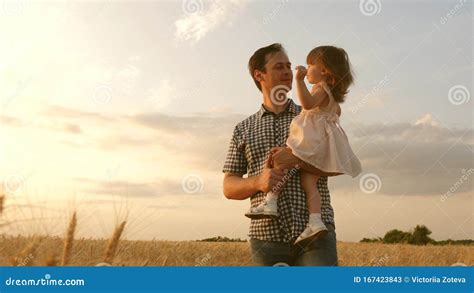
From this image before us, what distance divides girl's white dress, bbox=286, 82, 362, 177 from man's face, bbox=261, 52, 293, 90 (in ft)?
1.10

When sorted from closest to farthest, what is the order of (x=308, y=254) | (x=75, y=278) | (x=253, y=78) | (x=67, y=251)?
(x=67, y=251) → (x=308, y=254) → (x=75, y=278) → (x=253, y=78)

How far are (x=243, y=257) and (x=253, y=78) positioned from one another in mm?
4381

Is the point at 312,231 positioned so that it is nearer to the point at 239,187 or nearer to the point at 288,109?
the point at 239,187

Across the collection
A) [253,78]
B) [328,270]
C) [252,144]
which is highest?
[253,78]

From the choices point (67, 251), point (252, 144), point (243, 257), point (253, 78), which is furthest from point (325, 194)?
point (243, 257)

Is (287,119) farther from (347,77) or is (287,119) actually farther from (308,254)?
(308,254)

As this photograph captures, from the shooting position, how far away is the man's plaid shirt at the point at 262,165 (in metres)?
3.72

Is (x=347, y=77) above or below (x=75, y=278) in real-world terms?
above

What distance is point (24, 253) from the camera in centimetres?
306

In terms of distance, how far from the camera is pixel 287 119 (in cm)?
412

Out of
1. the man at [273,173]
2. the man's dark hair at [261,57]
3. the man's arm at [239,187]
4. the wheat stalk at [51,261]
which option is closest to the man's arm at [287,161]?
the man at [273,173]

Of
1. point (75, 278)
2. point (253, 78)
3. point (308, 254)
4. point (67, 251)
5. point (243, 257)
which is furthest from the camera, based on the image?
point (243, 257)

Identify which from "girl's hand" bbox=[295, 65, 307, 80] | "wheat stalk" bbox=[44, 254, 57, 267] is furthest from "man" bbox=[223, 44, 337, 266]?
"wheat stalk" bbox=[44, 254, 57, 267]

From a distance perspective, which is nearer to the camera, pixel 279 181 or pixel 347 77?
pixel 279 181
